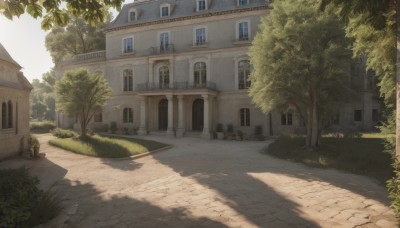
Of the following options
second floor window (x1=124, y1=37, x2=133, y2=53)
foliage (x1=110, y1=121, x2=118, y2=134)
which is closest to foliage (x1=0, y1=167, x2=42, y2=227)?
foliage (x1=110, y1=121, x2=118, y2=134)

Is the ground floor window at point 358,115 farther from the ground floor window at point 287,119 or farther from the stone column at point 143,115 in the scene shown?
the stone column at point 143,115

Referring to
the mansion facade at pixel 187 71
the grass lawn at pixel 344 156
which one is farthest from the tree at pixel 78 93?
the grass lawn at pixel 344 156

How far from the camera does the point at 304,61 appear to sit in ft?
48.4

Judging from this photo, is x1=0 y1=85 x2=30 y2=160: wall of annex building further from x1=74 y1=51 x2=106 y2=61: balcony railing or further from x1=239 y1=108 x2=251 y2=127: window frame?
x1=239 y1=108 x2=251 y2=127: window frame

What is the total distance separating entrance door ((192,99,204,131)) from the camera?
28750 mm

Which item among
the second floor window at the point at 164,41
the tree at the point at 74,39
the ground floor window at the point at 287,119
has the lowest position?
the ground floor window at the point at 287,119

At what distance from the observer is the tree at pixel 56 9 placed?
17.5 ft

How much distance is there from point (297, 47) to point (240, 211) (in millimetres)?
11468

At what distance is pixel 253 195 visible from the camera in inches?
309

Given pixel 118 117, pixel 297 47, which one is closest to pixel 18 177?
pixel 297 47

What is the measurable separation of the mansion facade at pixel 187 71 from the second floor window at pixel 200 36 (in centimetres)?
10

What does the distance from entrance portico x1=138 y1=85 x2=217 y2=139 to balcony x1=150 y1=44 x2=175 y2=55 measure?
4633 mm

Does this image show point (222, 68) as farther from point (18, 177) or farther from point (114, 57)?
point (18, 177)

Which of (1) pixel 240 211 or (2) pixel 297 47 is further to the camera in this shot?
(2) pixel 297 47
